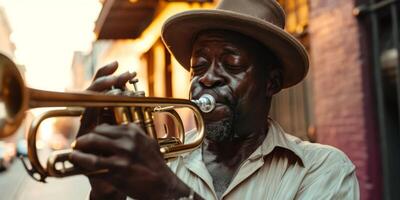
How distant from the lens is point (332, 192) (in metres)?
2.33

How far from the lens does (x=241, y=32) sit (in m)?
2.68

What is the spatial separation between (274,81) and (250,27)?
0.37m

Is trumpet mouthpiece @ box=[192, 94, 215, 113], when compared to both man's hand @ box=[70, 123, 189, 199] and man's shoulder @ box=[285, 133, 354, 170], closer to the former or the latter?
man's shoulder @ box=[285, 133, 354, 170]

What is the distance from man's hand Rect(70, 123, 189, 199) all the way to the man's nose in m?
0.88

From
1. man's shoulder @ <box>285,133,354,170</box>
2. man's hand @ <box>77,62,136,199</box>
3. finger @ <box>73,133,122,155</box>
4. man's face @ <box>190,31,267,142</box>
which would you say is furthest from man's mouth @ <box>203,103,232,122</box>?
finger @ <box>73,133,122,155</box>

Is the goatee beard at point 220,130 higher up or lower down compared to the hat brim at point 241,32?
lower down

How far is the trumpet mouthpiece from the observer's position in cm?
246

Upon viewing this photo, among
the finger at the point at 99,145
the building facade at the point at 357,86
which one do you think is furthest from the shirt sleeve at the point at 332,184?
the building facade at the point at 357,86

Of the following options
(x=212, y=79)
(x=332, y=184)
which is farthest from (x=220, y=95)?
(x=332, y=184)

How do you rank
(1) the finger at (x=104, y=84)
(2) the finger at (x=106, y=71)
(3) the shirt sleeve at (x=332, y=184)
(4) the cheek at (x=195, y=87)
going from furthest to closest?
(4) the cheek at (x=195, y=87)
(3) the shirt sleeve at (x=332, y=184)
(2) the finger at (x=106, y=71)
(1) the finger at (x=104, y=84)

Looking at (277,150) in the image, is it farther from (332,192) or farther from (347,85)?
(347,85)

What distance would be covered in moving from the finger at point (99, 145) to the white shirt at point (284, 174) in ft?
2.79

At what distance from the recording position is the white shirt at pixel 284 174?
2346mm

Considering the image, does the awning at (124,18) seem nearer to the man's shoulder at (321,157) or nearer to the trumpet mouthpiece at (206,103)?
the trumpet mouthpiece at (206,103)
